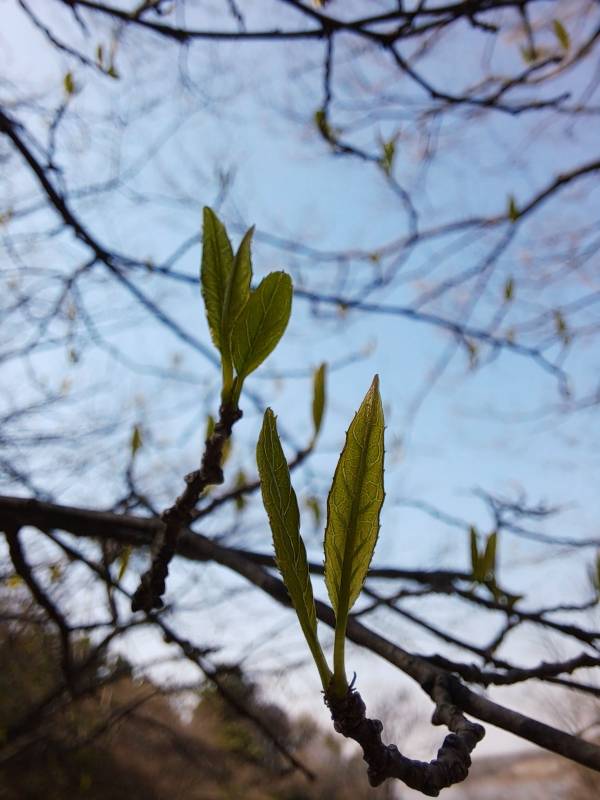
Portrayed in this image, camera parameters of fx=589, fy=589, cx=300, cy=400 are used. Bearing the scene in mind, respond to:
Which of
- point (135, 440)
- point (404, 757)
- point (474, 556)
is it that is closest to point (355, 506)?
point (404, 757)

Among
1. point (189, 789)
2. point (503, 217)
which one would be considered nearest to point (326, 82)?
point (503, 217)

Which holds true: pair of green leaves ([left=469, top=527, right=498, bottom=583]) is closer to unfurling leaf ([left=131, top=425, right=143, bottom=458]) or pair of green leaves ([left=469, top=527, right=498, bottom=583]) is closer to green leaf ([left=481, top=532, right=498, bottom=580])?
green leaf ([left=481, top=532, right=498, bottom=580])

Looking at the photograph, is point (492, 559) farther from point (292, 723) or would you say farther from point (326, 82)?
point (292, 723)

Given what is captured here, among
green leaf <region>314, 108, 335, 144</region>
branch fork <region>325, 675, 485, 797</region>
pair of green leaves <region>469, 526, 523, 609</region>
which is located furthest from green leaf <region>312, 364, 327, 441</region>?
green leaf <region>314, 108, 335, 144</region>

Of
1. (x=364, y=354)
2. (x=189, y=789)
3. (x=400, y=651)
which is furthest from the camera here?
(x=189, y=789)

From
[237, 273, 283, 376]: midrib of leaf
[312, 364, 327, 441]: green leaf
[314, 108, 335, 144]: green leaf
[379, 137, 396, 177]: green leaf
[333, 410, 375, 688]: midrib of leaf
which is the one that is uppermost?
[314, 108, 335, 144]: green leaf

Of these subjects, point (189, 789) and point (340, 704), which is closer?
point (340, 704)

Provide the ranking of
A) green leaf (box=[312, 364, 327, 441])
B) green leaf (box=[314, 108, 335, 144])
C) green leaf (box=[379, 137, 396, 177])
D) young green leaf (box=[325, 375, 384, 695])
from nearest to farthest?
young green leaf (box=[325, 375, 384, 695]) < green leaf (box=[312, 364, 327, 441]) < green leaf (box=[379, 137, 396, 177]) < green leaf (box=[314, 108, 335, 144])

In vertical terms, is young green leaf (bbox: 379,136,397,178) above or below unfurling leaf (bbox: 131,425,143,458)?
above

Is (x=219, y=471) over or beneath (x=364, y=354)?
beneath
